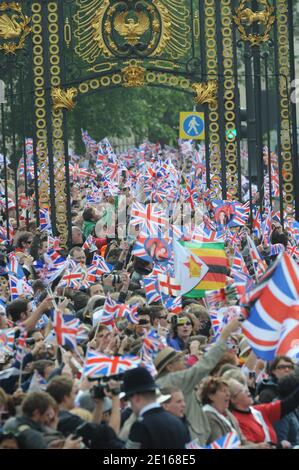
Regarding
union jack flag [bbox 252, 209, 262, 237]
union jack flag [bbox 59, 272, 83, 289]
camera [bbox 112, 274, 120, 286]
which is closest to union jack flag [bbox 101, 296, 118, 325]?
union jack flag [bbox 59, 272, 83, 289]

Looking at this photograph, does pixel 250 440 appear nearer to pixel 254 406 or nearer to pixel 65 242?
pixel 254 406

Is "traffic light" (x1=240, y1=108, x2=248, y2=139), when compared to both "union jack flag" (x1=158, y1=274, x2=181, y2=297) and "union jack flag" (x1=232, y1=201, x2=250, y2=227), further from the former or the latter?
"union jack flag" (x1=158, y1=274, x2=181, y2=297)

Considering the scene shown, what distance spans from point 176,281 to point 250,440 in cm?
590

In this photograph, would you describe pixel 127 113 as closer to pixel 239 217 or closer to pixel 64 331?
pixel 239 217

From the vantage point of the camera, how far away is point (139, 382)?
12.5m

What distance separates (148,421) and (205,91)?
15262mm

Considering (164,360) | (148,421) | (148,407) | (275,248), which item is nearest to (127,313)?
(164,360)

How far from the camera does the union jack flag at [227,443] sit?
1298 cm

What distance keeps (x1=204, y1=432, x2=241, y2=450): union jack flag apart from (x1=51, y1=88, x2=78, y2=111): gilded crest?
1436 centimetres

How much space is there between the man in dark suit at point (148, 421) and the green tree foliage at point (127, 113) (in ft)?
98.2

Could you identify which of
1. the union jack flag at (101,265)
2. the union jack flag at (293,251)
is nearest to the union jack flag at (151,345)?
the union jack flag at (101,265)

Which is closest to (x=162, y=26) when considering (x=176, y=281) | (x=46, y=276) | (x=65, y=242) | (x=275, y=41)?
(x=275, y=41)

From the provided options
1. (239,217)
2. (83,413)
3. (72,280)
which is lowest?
(83,413)

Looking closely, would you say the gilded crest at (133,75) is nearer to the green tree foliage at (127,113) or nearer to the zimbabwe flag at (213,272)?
the zimbabwe flag at (213,272)
